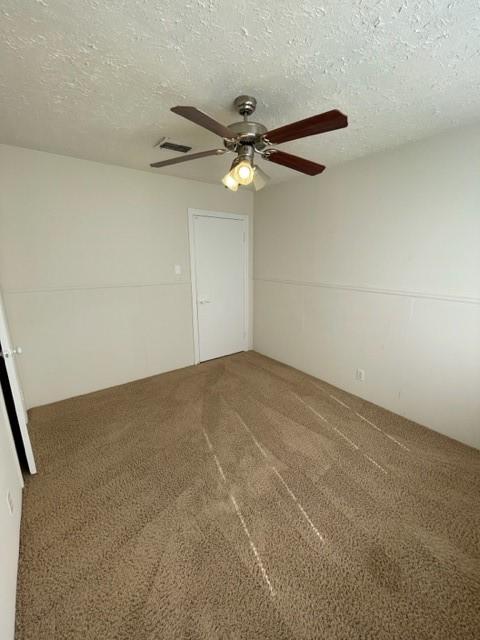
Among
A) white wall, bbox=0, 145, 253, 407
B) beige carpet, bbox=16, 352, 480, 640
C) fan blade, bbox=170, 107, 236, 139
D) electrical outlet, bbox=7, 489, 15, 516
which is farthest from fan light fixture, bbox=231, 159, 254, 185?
electrical outlet, bbox=7, 489, 15, 516

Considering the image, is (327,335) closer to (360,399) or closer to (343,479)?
(360,399)

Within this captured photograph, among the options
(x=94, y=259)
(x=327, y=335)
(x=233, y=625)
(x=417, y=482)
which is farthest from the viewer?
(x=327, y=335)

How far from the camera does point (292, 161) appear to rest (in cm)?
160

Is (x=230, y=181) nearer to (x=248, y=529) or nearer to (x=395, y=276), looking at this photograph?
(x=395, y=276)

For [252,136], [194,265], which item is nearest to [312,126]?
[252,136]

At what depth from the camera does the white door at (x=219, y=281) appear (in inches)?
133

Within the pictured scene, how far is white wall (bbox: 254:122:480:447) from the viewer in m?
1.97

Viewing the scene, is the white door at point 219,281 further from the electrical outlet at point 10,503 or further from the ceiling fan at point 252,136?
the electrical outlet at point 10,503

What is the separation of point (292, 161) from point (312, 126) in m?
0.41

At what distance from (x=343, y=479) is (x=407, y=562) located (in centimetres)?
51

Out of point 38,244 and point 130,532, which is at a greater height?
point 38,244

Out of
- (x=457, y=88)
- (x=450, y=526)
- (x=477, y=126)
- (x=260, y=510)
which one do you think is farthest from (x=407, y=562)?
(x=477, y=126)

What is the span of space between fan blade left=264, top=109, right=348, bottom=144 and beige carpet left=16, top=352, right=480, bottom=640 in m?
2.00

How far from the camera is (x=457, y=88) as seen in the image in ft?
4.73
